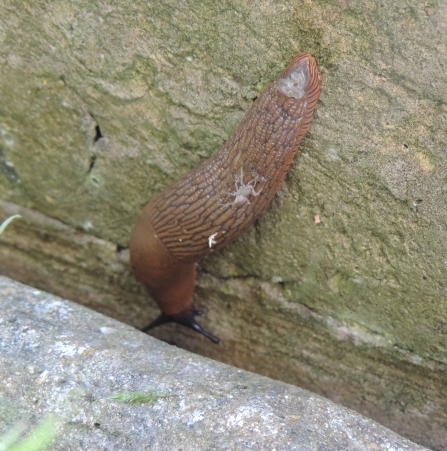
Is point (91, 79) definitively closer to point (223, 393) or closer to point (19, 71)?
point (19, 71)

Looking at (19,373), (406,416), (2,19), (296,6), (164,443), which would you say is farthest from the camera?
(406,416)

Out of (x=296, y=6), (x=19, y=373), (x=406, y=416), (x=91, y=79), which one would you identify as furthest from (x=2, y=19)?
(x=406, y=416)

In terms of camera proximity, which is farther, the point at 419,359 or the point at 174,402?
the point at 419,359

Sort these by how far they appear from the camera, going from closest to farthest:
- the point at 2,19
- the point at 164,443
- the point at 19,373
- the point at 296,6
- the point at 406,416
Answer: the point at 164,443, the point at 19,373, the point at 296,6, the point at 2,19, the point at 406,416

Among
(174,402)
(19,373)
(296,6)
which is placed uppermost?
(296,6)

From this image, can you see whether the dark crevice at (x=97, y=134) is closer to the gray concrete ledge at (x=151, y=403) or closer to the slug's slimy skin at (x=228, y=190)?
the slug's slimy skin at (x=228, y=190)

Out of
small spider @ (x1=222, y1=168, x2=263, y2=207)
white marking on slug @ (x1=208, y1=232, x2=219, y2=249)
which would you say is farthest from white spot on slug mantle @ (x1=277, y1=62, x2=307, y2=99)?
white marking on slug @ (x1=208, y1=232, x2=219, y2=249)

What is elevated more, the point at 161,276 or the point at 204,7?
the point at 204,7

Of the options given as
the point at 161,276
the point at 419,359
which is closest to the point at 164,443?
the point at 161,276
